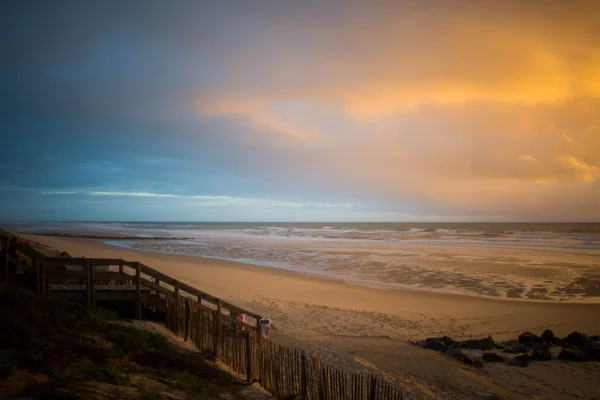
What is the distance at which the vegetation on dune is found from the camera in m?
5.04

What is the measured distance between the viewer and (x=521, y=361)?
419 inches

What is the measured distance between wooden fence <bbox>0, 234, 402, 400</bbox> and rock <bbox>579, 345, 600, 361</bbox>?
724 cm

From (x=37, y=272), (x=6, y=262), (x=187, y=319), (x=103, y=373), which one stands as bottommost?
(x=187, y=319)

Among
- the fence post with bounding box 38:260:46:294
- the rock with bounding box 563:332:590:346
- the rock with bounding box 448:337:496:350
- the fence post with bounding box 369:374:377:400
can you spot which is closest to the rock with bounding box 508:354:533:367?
the rock with bounding box 448:337:496:350

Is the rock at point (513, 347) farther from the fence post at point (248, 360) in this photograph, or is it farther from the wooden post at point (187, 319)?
the wooden post at point (187, 319)

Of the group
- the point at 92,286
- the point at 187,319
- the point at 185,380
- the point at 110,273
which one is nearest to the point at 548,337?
the point at 187,319

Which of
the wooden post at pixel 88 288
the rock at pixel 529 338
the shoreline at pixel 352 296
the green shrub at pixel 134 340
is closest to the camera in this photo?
the green shrub at pixel 134 340

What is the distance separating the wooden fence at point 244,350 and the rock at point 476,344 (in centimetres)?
432

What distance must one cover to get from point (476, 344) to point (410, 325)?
2933 mm

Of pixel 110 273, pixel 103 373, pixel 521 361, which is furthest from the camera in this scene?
pixel 521 361

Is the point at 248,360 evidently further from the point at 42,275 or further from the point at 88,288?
the point at 42,275

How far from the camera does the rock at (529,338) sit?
1224cm

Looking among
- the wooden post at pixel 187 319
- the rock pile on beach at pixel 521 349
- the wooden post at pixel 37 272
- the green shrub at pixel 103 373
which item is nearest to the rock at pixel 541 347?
the rock pile on beach at pixel 521 349

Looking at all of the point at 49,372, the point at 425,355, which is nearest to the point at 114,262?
the point at 49,372
